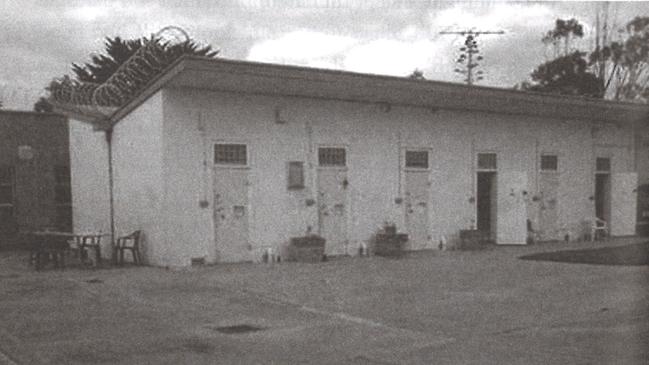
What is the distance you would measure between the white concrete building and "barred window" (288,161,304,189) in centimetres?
3

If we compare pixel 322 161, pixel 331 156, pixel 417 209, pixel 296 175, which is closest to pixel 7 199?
pixel 296 175

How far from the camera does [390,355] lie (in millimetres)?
6586

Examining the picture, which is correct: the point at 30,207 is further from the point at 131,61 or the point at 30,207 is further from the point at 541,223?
the point at 541,223

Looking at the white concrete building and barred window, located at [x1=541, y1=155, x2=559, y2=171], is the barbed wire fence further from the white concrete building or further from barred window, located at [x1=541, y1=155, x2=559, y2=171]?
barred window, located at [x1=541, y1=155, x2=559, y2=171]

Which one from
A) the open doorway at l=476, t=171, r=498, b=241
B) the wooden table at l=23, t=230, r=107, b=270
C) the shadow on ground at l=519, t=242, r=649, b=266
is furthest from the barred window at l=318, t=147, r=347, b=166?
the wooden table at l=23, t=230, r=107, b=270

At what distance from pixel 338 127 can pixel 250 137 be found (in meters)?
2.43

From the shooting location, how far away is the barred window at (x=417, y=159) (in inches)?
693

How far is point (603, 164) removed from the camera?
22.3m

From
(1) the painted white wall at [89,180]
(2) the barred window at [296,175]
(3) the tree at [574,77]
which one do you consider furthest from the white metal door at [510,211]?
(3) the tree at [574,77]

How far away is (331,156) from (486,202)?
19.1 ft

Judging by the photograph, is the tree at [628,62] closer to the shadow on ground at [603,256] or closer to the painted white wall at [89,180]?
the shadow on ground at [603,256]

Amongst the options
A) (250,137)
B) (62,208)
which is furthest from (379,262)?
(62,208)

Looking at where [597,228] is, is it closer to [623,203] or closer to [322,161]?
[623,203]

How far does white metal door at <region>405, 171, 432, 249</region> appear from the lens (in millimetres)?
17500
